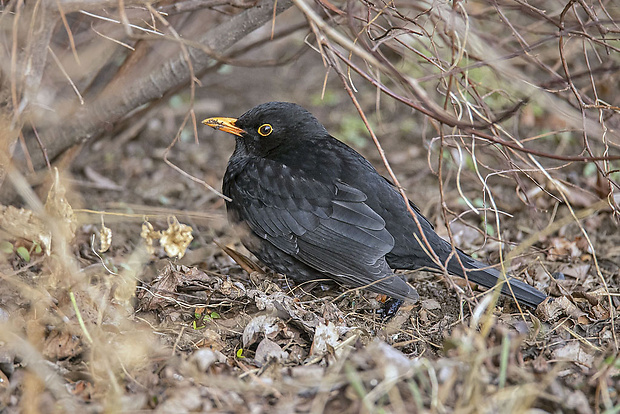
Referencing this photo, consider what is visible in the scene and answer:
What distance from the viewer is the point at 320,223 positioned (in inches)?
164

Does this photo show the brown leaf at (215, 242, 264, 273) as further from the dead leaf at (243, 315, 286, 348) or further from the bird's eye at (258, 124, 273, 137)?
the dead leaf at (243, 315, 286, 348)

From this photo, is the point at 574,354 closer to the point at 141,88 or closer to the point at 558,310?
the point at 558,310

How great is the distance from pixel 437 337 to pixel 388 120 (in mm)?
3796

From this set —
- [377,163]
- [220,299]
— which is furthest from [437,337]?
[377,163]

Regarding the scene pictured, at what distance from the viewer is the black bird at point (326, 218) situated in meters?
4.00

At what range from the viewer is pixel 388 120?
7078mm

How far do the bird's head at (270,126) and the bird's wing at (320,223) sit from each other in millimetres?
385

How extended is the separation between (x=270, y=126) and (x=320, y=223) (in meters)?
0.92

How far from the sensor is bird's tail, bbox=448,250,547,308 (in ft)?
12.8

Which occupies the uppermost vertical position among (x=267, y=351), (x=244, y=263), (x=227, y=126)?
(x=227, y=126)

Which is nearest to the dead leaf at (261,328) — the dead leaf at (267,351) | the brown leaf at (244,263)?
the dead leaf at (267,351)

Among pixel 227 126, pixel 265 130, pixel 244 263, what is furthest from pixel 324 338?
pixel 227 126

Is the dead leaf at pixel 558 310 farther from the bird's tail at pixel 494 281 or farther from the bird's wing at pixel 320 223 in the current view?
the bird's wing at pixel 320 223

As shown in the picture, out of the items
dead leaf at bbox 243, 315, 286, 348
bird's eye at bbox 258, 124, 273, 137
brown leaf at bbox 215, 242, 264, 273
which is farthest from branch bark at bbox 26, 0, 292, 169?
dead leaf at bbox 243, 315, 286, 348
